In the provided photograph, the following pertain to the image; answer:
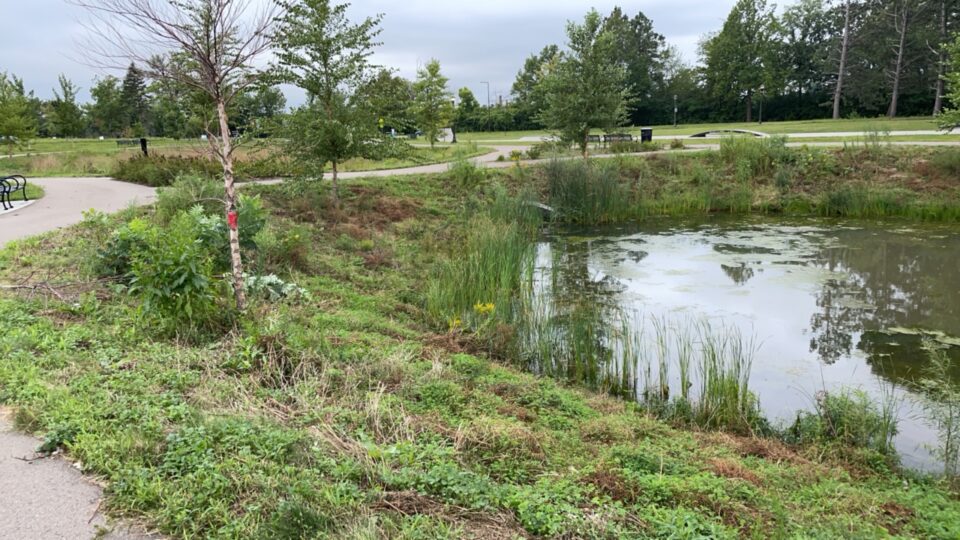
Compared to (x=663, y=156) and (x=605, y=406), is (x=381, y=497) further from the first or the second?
(x=663, y=156)

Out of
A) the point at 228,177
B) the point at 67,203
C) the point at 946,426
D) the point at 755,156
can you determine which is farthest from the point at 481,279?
the point at 755,156

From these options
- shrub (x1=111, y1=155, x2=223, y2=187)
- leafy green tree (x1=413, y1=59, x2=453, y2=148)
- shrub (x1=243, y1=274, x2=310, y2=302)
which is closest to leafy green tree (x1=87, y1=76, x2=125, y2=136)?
leafy green tree (x1=413, y1=59, x2=453, y2=148)

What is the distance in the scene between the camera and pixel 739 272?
1141cm

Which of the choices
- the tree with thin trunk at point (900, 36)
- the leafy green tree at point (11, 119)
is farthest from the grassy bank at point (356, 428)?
the tree with thin trunk at point (900, 36)

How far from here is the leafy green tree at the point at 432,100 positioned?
102 ft

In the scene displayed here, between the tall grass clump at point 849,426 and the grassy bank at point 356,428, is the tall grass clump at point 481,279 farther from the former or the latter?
the tall grass clump at point 849,426

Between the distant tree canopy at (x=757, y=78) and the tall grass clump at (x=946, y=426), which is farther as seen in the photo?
the distant tree canopy at (x=757, y=78)

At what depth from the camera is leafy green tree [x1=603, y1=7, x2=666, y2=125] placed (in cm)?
5329

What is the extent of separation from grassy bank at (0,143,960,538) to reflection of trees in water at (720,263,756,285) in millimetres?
4730

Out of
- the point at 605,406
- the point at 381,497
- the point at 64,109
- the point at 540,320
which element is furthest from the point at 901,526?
the point at 64,109

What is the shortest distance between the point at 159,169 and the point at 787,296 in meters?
15.1

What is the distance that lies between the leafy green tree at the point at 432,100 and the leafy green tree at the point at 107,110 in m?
24.5

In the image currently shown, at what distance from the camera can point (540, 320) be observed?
7.85m

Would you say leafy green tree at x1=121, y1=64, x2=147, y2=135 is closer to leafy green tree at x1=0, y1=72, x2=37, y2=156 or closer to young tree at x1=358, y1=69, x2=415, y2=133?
leafy green tree at x1=0, y1=72, x2=37, y2=156
